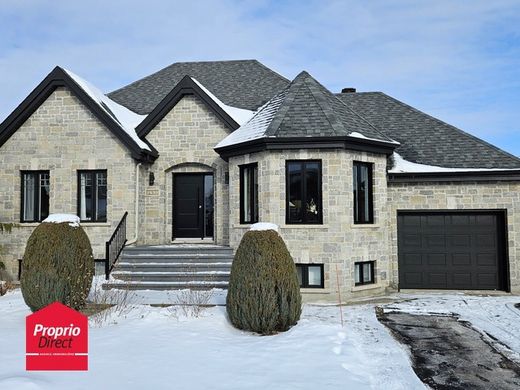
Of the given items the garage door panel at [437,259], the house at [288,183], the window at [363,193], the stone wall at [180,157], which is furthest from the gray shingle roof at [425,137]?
the stone wall at [180,157]

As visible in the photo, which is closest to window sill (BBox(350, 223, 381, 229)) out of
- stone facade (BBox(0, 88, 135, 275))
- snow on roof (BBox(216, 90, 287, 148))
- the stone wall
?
snow on roof (BBox(216, 90, 287, 148))

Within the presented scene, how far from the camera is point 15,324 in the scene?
820cm

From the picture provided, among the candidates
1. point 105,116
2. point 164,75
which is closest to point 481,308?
point 105,116

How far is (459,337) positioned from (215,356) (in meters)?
4.49

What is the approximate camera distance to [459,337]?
7691mm

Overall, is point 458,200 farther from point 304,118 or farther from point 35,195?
point 35,195

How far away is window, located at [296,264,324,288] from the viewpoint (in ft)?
37.2

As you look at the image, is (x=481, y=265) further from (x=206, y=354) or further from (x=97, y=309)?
(x=97, y=309)

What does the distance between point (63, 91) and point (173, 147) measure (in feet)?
13.0

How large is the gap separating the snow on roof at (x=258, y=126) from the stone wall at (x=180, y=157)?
1450 mm

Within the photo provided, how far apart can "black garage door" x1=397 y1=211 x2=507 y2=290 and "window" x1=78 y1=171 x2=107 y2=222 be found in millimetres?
9508

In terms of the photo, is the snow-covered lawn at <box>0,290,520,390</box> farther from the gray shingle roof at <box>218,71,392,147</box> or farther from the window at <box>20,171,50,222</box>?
the window at <box>20,171,50,222</box>

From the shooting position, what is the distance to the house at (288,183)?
37.7ft

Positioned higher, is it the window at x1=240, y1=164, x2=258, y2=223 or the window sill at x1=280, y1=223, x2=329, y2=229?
the window at x1=240, y1=164, x2=258, y2=223
